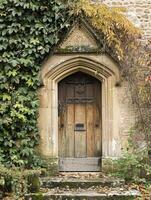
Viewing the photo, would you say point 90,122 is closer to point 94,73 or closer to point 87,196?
point 94,73

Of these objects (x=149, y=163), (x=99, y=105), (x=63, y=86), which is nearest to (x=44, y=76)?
(x=63, y=86)

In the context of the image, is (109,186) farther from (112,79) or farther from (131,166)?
(112,79)

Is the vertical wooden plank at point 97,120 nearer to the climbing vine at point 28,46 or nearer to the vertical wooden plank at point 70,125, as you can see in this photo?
the vertical wooden plank at point 70,125

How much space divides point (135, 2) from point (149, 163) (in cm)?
347

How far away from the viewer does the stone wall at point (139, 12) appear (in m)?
10.6

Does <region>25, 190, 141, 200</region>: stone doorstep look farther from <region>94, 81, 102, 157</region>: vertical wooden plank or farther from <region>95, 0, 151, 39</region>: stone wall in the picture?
<region>95, 0, 151, 39</region>: stone wall

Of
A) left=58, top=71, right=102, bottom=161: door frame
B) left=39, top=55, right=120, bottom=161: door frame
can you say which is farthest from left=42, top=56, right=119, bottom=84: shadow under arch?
left=58, top=71, right=102, bottom=161: door frame

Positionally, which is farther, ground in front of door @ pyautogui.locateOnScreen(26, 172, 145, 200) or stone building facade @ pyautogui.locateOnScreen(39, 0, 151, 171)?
stone building facade @ pyautogui.locateOnScreen(39, 0, 151, 171)

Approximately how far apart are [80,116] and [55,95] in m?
0.76

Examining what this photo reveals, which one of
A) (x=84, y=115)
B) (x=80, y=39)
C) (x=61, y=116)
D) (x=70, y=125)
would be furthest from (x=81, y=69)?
(x=70, y=125)

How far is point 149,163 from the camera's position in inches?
403

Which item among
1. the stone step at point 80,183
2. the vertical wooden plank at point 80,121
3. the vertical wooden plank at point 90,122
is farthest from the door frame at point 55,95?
the stone step at point 80,183

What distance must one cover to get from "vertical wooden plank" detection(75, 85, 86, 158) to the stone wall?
185cm

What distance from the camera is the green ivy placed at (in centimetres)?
1010
